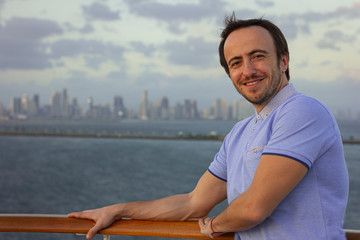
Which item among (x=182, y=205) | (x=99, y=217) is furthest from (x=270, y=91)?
(x=99, y=217)

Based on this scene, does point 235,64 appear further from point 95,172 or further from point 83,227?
point 95,172

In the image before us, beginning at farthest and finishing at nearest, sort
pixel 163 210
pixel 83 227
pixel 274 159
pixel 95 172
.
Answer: pixel 95 172, pixel 163 210, pixel 83 227, pixel 274 159

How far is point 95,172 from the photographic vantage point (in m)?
63.0

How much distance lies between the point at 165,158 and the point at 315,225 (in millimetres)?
71574

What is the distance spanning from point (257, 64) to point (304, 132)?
34 centimetres

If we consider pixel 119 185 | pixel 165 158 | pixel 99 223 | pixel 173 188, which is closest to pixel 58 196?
pixel 119 185

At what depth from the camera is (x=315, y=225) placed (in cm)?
101

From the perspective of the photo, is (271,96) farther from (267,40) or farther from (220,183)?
(220,183)

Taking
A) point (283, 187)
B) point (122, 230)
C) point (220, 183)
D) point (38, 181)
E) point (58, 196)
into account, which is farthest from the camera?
point (38, 181)

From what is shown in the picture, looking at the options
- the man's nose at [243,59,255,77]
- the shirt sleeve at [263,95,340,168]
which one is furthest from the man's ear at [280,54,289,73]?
the shirt sleeve at [263,95,340,168]

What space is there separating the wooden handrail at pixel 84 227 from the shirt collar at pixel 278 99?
457 millimetres

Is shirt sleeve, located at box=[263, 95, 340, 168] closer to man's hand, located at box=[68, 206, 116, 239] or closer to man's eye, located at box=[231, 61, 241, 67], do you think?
man's eye, located at box=[231, 61, 241, 67]

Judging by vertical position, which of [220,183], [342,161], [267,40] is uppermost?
[267,40]

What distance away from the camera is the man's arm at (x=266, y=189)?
968 millimetres
